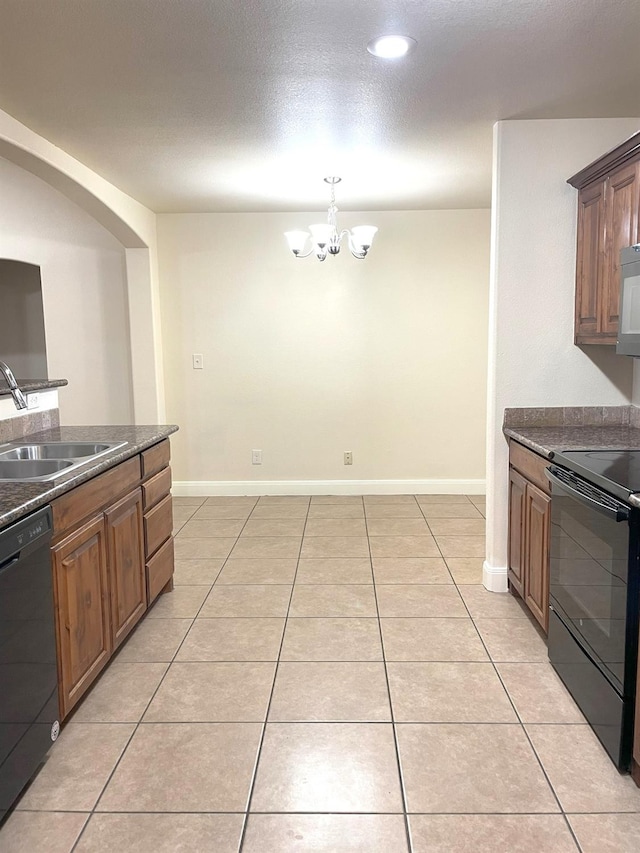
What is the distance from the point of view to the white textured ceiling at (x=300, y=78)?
211 cm

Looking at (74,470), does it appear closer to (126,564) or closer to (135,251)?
(126,564)

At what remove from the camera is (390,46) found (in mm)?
2318

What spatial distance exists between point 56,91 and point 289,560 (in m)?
2.72

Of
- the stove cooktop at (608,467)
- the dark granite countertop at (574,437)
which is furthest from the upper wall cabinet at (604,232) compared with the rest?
the stove cooktop at (608,467)

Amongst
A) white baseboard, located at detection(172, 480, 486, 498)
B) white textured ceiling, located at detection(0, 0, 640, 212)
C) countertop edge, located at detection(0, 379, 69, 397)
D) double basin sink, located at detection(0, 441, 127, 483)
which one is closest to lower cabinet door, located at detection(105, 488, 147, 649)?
double basin sink, located at detection(0, 441, 127, 483)

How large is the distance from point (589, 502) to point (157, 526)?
2.04 metres

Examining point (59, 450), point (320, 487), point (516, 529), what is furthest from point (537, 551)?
point (320, 487)

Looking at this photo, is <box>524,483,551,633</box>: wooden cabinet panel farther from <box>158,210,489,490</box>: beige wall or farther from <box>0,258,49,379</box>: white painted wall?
<box>0,258,49,379</box>: white painted wall

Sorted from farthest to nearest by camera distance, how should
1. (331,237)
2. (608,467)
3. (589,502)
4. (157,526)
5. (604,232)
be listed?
(331,237) → (157,526) → (604,232) → (608,467) → (589,502)

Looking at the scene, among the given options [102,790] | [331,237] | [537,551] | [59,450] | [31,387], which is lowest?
[102,790]

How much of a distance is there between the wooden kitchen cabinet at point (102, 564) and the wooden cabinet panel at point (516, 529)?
1770 mm

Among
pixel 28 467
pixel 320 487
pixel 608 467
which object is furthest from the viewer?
pixel 320 487

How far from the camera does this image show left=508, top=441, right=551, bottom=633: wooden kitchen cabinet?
2.78 meters

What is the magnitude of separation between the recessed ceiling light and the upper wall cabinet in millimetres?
996
